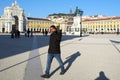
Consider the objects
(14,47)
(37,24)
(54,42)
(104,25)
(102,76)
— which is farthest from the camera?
(37,24)

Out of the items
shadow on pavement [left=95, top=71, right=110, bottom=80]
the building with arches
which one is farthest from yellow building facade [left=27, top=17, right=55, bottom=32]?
shadow on pavement [left=95, top=71, right=110, bottom=80]

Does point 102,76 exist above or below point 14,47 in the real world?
below

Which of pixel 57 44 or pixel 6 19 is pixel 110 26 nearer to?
pixel 6 19

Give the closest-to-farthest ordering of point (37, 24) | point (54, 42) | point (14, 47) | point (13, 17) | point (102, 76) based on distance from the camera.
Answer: point (54, 42) < point (102, 76) < point (14, 47) < point (13, 17) < point (37, 24)

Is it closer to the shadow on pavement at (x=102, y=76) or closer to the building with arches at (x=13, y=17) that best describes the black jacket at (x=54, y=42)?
the shadow on pavement at (x=102, y=76)

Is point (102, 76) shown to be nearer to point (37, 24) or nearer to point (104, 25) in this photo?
point (104, 25)

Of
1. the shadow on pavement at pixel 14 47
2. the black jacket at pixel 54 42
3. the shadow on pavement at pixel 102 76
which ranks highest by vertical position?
the black jacket at pixel 54 42

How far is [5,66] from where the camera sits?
9.82 m

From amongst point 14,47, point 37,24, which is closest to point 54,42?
point 14,47

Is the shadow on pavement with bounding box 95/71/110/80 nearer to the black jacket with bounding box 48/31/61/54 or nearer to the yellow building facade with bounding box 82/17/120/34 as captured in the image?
the black jacket with bounding box 48/31/61/54

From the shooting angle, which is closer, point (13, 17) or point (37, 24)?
point (13, 17)

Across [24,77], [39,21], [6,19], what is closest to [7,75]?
[24,77]

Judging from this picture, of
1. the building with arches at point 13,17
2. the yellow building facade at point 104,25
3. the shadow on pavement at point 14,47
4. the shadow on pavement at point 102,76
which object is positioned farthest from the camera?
the yellow building facade at point 104,25

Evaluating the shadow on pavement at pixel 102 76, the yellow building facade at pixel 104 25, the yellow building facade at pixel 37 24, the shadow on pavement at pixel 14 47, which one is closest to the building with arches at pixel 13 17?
the yellow building facade at pixel 37 24
